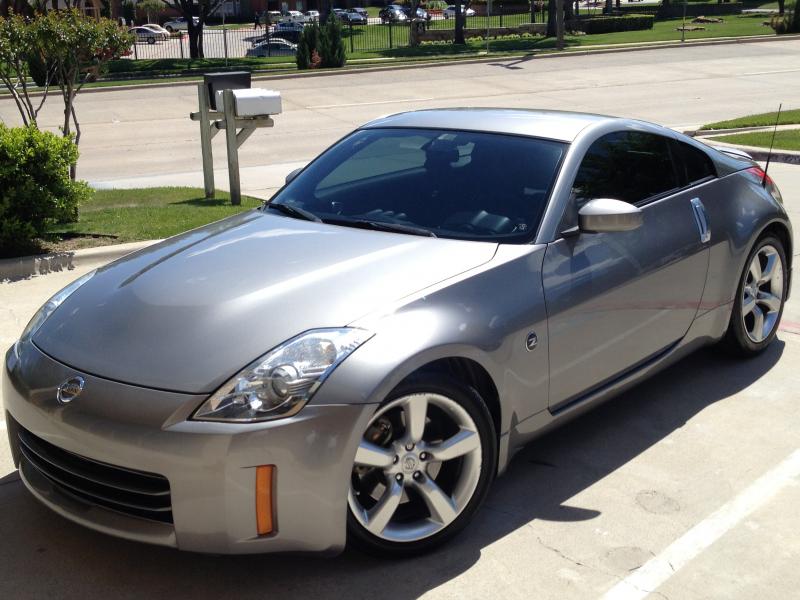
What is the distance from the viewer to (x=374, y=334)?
349 centimetres

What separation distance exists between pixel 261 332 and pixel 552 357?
1.27m

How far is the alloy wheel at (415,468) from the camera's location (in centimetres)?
353

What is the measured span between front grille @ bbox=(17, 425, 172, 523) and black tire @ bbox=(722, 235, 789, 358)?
3.49m

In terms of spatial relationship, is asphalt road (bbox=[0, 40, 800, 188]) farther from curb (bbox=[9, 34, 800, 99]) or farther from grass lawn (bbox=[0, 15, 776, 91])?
grass lawn (bbox=[0, 15, 776, 91])

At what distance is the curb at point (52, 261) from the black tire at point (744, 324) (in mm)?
4153

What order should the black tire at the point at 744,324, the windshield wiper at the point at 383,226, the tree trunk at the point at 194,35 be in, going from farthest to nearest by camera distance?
1. the tree trunk at the point at 194,35
2. the black tire at the point at 744,324
3. the windshield wiper at the point at 383,226

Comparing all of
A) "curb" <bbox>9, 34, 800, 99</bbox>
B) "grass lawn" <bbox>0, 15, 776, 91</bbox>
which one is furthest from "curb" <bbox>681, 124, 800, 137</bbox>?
"grass lawn" <bbox>0, 15, 776, 91</bbox>

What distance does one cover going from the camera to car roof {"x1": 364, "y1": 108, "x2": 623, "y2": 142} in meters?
4.76

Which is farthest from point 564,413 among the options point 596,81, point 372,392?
point 596,81

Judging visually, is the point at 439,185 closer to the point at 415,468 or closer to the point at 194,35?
the point at 415,468

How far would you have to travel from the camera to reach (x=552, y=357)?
13.5 ft

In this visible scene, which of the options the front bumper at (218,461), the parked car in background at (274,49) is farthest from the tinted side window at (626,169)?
the parked car in background at (274,49)

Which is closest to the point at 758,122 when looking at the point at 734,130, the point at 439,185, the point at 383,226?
the point at 734,130

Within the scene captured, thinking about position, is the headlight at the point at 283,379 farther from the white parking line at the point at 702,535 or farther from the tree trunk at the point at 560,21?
the tree trunk at the point at 560,21
